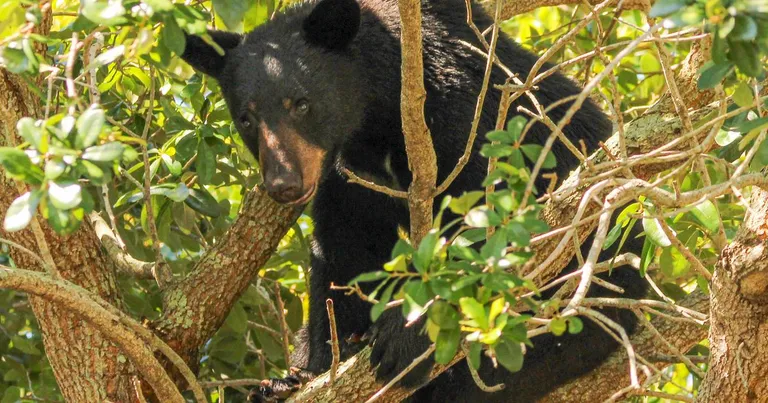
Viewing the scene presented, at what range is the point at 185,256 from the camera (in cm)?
684

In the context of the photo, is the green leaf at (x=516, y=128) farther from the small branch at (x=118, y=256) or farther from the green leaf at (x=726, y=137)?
the small branch at (x=118, y=256)

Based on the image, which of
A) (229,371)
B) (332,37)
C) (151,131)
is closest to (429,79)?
(332,37)

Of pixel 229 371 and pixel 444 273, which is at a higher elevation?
pixel 444 273

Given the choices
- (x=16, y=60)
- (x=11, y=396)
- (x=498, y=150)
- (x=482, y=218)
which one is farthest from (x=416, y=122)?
(x=11, y=396)

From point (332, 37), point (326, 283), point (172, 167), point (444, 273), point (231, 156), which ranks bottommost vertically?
point (326, 283)

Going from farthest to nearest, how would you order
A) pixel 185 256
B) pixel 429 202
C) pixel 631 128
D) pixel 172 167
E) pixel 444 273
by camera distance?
1. pixel 185 256
2. pixel 172 167
3. pixel 631 128
4. pixel 429 202
5. pixel 444 273

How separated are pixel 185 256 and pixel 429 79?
2.41 metres

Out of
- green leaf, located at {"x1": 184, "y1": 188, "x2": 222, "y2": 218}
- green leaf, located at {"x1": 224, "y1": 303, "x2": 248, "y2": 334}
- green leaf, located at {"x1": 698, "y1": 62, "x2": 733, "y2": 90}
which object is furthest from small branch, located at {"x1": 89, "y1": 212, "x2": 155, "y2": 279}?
green leaf, located at {"x1": 698, "y1": 62, "x2": 733, "y2": 90}

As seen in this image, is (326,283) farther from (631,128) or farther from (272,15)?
(631,128)

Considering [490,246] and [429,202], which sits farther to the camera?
[429,202]

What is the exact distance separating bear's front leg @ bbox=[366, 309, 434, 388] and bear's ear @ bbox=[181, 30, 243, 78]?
1793 mm

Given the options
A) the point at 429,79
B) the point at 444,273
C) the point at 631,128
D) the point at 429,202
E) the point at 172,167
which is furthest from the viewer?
the point at 429,79

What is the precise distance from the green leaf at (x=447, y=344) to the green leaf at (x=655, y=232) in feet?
4.41

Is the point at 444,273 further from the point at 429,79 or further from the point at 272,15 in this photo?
Answer: the point at 272,15
